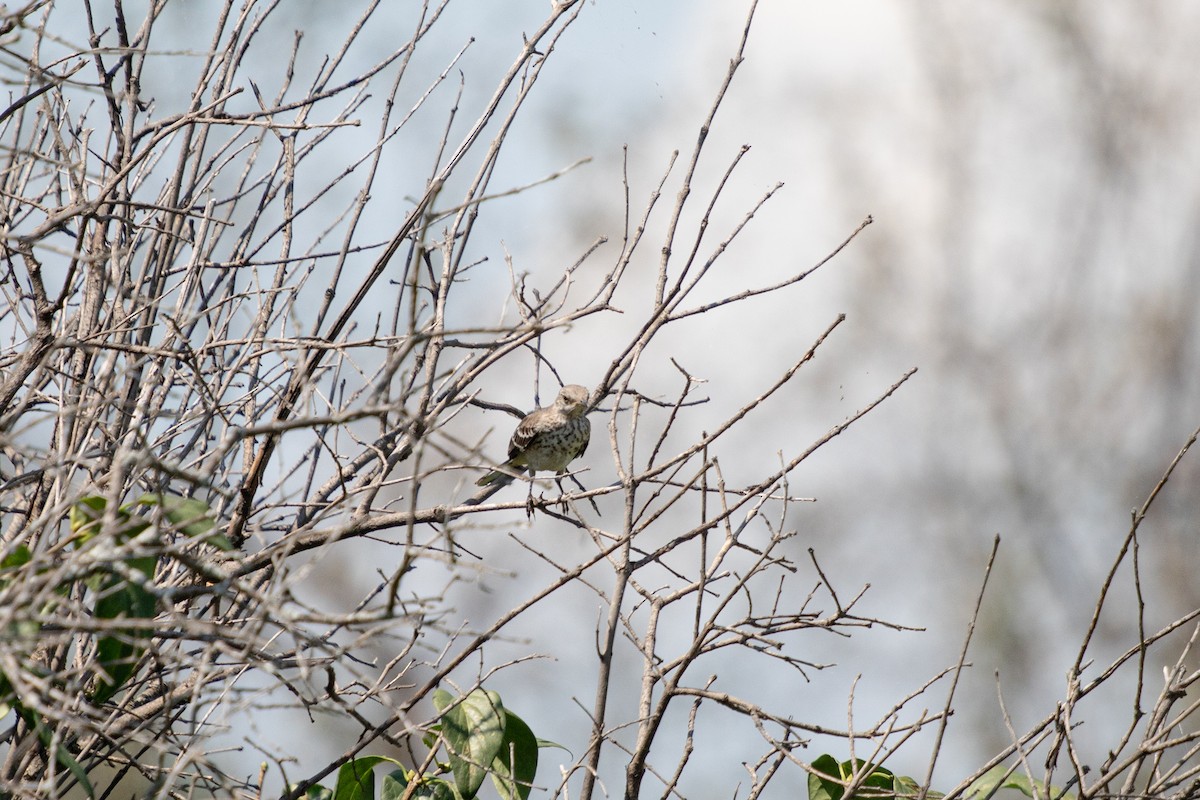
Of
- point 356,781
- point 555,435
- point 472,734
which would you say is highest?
point 555,435

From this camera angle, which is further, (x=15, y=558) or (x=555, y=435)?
(x=555, y=435)

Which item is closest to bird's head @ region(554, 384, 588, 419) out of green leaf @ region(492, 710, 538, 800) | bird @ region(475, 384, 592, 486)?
bird @ region(475, 384, 592, 486)

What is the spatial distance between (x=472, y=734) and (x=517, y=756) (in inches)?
10.5

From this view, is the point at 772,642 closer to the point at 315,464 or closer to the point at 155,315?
the point at 315,464

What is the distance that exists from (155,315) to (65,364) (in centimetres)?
40

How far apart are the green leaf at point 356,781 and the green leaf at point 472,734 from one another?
0.52 ft

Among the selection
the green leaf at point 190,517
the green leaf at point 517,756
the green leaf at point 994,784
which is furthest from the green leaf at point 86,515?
the green leaf at point 994,784

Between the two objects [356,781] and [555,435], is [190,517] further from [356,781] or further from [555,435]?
[555,435]

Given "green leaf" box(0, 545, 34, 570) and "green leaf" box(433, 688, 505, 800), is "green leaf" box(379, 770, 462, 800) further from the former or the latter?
"green leaf" box(0, 545, 34, 570)

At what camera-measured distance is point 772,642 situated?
300 cm

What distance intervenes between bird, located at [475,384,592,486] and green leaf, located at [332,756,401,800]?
319 cm

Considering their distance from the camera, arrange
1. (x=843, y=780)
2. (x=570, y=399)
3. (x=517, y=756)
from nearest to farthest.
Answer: (x=843, y=780), (x=517, y=756), (x=570, y=399)

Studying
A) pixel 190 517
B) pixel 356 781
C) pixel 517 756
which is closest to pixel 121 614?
pixel 190 517

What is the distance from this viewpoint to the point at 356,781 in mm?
2939
